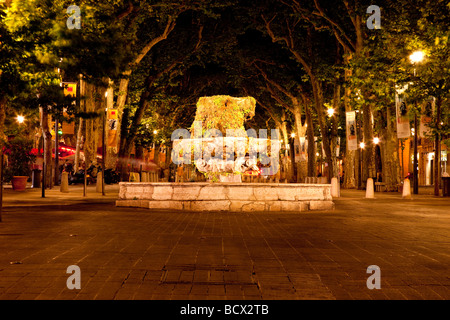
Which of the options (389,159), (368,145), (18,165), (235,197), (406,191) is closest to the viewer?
(235,197)

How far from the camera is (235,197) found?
15750 mm

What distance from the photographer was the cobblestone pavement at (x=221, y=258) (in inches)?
209

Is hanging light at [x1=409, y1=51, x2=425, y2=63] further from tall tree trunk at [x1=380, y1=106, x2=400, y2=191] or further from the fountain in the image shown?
tall tree trunk at [x1=380, y1=106, x2=400, y2=191]

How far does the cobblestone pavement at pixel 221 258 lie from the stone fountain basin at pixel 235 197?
3035 millimetres

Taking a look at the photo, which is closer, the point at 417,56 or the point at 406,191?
the point at 417,56

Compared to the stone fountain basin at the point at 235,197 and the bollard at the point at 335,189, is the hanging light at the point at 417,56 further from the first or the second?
the bollard at the point at 335,189

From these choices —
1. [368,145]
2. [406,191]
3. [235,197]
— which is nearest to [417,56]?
[406,191]

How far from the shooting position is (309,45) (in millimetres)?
35562

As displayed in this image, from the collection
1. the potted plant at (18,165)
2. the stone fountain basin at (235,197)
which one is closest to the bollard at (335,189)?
the stone fountain basin at (235,197)

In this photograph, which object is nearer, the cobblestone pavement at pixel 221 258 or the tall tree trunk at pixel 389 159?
the cobblestone pavement at pixel 221 258

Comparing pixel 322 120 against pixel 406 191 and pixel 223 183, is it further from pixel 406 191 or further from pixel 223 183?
pixel 223 183

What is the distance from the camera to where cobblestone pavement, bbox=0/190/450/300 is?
5.32m

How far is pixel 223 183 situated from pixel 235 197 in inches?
22.0

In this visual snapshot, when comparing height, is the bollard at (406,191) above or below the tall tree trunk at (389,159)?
below
